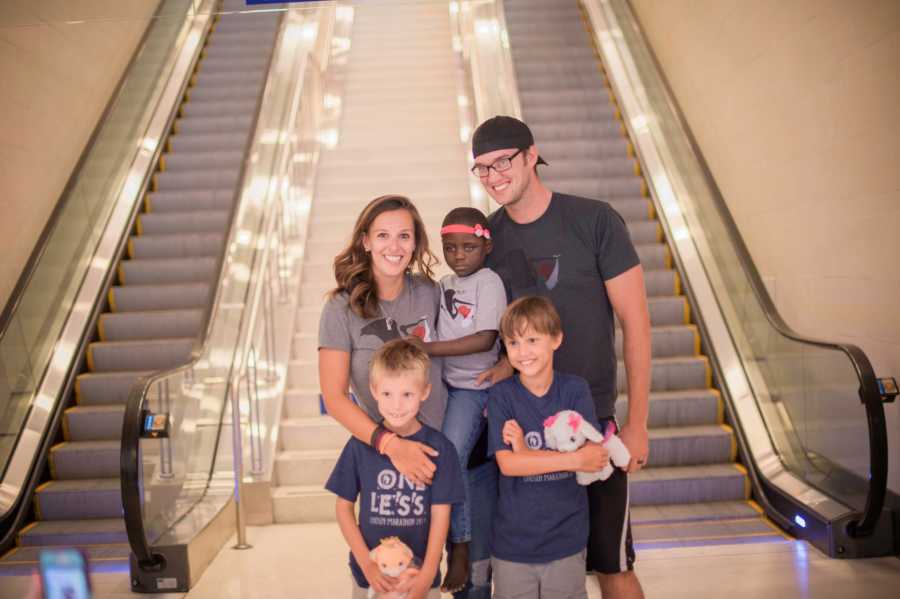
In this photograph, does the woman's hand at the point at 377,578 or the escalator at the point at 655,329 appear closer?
the woman's hand at the point at 377,578

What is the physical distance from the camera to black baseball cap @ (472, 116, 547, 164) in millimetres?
2955

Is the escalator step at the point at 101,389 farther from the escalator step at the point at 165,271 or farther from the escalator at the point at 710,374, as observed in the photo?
the escalator at the point at 710,374

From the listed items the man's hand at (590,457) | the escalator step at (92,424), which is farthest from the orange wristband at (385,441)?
the escalator step at (92,424)

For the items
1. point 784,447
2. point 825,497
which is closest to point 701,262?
point 784,447

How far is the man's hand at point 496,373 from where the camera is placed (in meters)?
2.97

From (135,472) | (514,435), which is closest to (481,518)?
(514,435)

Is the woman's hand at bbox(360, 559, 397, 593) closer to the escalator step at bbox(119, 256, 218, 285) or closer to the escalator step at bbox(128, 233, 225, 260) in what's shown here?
the escalator step at bbox(119, 256, 218, 285)

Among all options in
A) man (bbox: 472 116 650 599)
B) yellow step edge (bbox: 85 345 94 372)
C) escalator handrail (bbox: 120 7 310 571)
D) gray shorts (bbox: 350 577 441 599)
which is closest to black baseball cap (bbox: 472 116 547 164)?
man (bbox: 472 116 650 599)

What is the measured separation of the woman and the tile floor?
6.27ft

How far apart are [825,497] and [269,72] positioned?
22.9 feet

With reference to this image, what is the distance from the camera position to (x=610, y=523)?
2.98 m

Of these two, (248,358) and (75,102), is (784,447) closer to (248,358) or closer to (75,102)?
(248,358)

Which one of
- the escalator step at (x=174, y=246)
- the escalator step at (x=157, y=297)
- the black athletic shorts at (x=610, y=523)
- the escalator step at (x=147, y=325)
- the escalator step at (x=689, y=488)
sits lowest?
the black athletic shorts at (x=610, y=523)

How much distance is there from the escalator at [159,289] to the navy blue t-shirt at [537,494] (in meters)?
2.92
